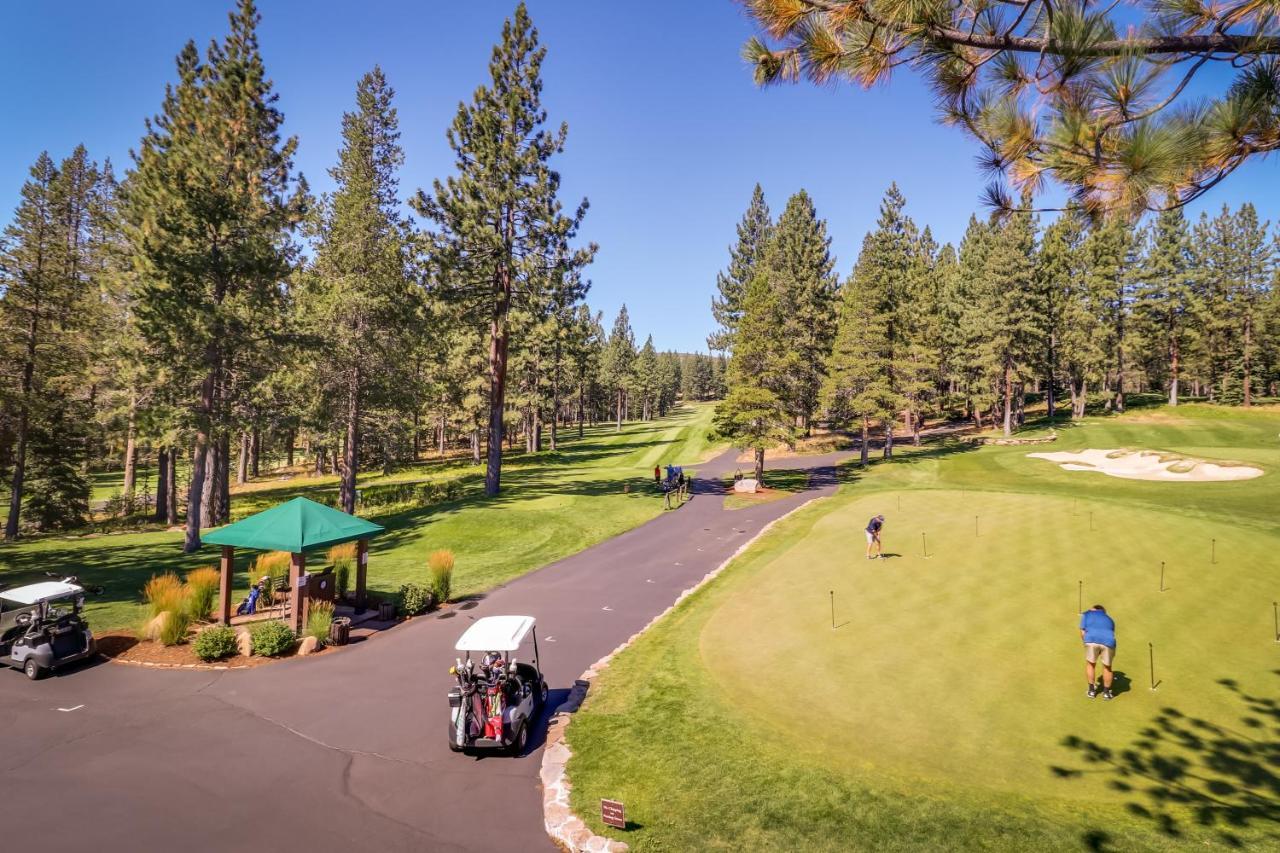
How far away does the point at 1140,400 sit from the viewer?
214 feet

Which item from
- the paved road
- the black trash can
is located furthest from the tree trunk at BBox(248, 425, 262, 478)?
the paved road

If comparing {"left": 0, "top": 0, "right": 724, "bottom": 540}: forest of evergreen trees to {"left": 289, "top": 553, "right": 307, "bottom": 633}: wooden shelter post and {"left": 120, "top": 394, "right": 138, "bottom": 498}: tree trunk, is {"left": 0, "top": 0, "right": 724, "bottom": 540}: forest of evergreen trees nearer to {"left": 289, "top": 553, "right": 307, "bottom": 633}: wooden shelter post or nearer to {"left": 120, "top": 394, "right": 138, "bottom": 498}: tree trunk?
{"left": 120, "top": 394, "right": 138, "bottom": 498}: tree trunk

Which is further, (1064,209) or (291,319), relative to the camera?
(291,319)

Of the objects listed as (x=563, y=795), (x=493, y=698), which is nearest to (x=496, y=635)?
(x=493, y=698)

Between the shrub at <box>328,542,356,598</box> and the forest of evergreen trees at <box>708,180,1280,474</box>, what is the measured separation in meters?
24.8

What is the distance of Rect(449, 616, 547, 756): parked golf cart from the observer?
9367mm

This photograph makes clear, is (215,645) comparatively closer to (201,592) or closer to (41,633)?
(41,633)

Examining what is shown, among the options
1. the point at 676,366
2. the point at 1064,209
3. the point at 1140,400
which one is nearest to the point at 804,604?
the point at 1064,209

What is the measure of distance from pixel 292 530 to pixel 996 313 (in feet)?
192

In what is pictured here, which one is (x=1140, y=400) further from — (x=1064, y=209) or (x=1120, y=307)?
(x=1064, y=209)

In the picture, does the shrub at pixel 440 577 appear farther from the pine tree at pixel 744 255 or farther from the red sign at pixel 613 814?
the pine tree at pixel 744 255

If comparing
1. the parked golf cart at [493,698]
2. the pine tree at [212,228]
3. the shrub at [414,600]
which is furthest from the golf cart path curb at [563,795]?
the pine tree at [212,228]

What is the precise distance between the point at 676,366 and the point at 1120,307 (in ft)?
386

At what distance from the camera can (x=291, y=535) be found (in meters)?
15.3
